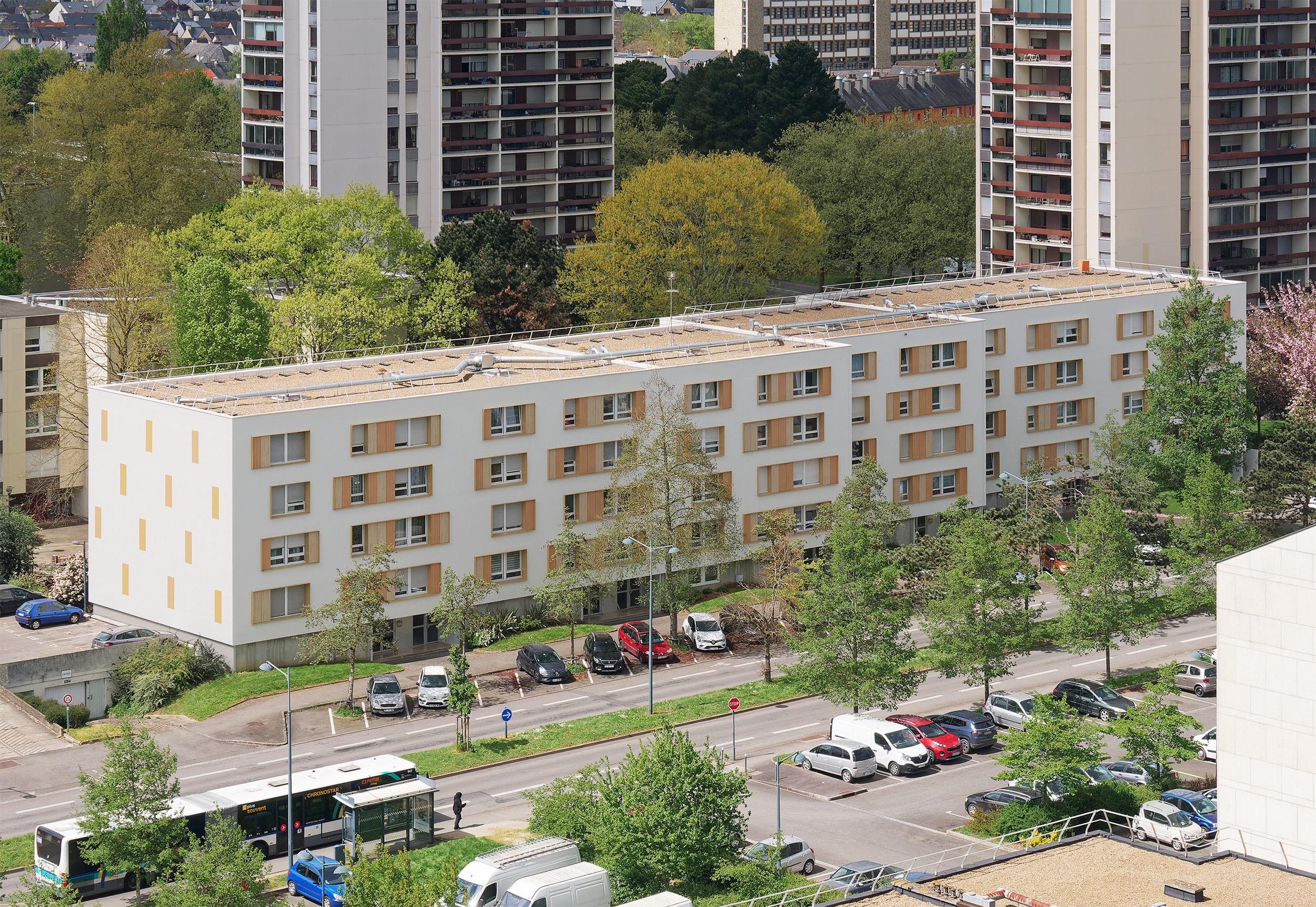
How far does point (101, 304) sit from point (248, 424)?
3849cm

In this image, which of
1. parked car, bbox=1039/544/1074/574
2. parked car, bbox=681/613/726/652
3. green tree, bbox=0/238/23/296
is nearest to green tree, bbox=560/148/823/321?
parked car, bbox=1039/544/1074/574

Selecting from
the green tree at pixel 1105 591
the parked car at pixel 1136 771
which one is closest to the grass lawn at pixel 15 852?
the parked car at pixel 1136 771

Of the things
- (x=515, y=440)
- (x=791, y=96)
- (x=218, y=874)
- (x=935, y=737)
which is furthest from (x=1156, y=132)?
(x=218, y=874)

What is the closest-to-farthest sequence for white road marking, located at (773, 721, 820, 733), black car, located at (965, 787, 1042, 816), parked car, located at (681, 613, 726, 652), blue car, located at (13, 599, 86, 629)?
black car, located at (965, 787, 1042, 816), white road marking, located at (773, 721, 820, 733), parked car, located at (681, 613, 726, 652), blue car, located at (13, 599, 86, 629)

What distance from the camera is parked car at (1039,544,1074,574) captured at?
10125cm

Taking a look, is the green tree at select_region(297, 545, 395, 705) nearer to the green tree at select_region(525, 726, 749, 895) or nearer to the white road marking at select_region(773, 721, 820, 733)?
the white road marking at select_region(773, 721, 820, 733)

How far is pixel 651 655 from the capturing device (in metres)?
90.6

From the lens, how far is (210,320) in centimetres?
11444

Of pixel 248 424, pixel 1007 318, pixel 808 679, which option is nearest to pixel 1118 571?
pixel 808 679

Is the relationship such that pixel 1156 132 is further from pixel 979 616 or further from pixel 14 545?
pixel 14 545

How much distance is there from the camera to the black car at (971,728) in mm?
81625

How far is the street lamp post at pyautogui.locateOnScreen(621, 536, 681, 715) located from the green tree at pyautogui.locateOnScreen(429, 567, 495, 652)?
754cm

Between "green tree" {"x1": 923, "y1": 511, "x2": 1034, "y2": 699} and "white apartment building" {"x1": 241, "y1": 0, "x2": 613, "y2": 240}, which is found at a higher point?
"white apartment building" {"x1": 241, "y1": 0, "x2": 613, "y2": 240}

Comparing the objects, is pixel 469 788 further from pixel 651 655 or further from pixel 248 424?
pixel 248 424
